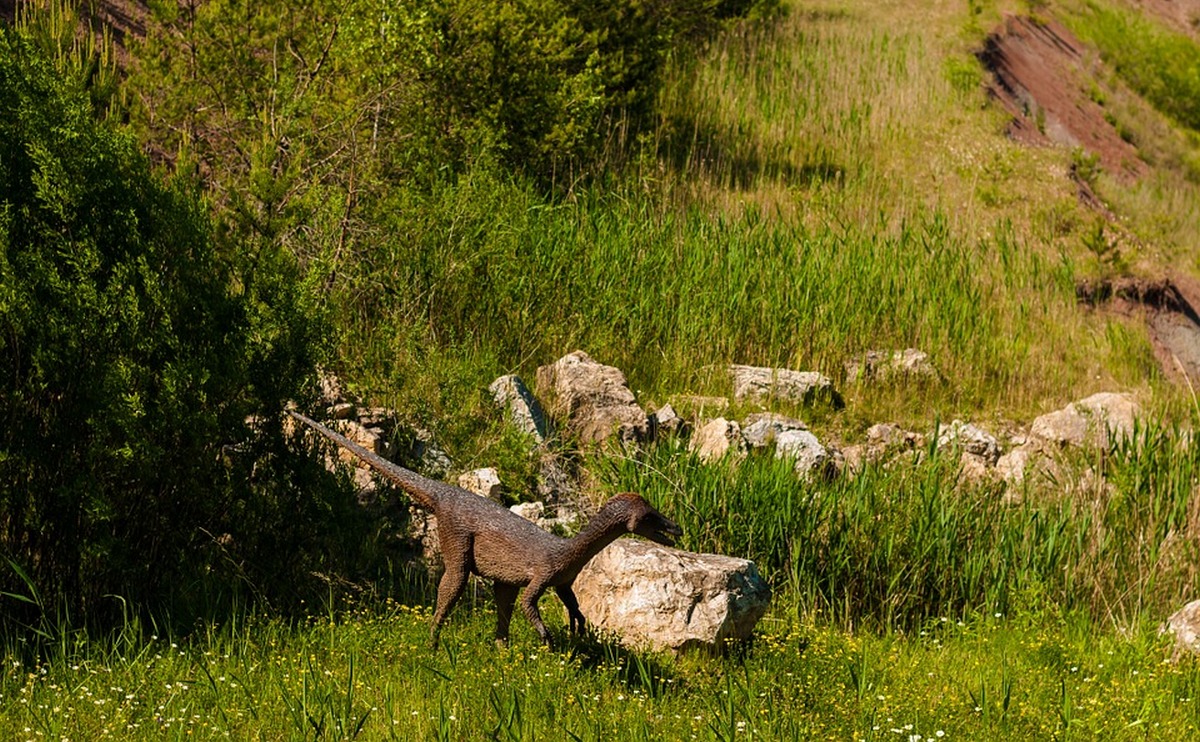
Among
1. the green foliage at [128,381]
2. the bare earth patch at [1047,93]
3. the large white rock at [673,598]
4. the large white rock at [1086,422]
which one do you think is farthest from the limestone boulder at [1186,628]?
the bare earth patch at [1047,93]

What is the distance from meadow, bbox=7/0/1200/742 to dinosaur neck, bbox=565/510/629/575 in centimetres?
49

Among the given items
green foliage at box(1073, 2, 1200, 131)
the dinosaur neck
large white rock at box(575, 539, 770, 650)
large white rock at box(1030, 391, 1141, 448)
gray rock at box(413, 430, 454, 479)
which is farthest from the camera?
green foliage at box(1073, 2, 1200, 131)

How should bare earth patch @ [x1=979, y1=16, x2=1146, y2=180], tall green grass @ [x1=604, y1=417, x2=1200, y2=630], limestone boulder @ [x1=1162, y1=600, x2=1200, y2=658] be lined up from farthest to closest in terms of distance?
1. bare earth patch @ [x1=979, y1=16, x2=1146, y2=180]
2. tall green grass @ [x1=604, y1=417, x2=1200, y2=630]
3. limestone boulder @ [x1=1162, y1=600, x2=1200, y2=658]

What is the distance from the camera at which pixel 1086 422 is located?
998 cm

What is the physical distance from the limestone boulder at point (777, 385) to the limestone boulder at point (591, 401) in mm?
1424

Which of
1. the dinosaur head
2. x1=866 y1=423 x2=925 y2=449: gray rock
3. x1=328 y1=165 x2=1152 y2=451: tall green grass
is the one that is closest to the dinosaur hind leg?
the dinosaur head

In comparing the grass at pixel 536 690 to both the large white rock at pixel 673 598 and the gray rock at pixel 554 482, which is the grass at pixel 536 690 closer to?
the large white rock at pixel 673 598

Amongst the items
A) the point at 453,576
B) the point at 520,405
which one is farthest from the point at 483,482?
the point at 453,576

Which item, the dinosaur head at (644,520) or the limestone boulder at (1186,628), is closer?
the dinosaur head at (644,520)

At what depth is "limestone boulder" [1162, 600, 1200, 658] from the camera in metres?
6.92

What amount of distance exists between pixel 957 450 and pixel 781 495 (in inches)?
68.3

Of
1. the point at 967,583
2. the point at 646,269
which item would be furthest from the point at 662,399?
the point at 967,583

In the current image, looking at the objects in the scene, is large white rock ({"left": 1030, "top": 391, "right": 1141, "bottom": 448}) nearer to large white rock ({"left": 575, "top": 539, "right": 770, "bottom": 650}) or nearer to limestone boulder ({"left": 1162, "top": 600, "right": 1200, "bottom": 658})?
limestone boulder ({"left": 1162, "top": 600, "right": 1200, "bottom": 658})

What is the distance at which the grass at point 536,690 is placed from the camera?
475cm
